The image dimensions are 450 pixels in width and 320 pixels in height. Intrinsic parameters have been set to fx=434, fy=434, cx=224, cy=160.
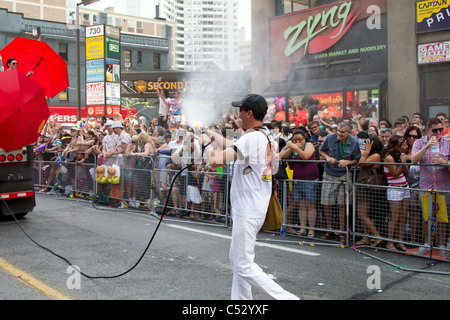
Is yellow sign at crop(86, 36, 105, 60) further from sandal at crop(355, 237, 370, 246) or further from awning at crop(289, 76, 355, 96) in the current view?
sandal at crop(355, 237, 370, 246)

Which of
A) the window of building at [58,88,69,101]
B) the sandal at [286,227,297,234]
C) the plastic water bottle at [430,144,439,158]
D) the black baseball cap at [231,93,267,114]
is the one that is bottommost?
the sandal at [286,227,297,234]

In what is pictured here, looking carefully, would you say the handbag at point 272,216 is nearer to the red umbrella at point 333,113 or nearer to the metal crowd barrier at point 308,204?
the metal crowd barrier at point 308,204

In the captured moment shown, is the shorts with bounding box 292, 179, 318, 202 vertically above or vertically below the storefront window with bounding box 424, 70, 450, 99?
below

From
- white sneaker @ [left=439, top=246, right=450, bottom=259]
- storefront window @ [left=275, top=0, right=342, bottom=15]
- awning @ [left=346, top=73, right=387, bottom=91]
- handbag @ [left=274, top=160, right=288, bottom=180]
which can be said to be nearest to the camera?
white sneaker @ [left=439, top=246, right=450, bottom=259]

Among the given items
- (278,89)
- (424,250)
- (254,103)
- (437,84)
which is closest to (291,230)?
(424,250)

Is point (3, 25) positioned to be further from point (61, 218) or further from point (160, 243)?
point (160, 243)

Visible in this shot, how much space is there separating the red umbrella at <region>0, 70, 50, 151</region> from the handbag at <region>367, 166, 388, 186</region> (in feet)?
17.3

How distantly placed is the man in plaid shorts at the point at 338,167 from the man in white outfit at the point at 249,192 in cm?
333

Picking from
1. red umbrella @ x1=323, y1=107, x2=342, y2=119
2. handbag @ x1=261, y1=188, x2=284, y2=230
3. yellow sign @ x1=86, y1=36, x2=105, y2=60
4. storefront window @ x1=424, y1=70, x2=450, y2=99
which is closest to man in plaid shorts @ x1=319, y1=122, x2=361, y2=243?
handbag @ x1=261, y1=188, x2=284, y2=230

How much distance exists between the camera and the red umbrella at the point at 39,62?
26.3ft

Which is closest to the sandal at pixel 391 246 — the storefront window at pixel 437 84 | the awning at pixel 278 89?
the storefront window at pixel 437 84

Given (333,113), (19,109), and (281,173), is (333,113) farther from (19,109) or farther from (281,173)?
(19,109)

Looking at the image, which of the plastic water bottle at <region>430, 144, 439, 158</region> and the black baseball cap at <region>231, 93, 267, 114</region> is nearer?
the black baseball cap at <region>231, 93, 267, 114</region>

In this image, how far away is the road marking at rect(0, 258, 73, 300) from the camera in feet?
14.0
